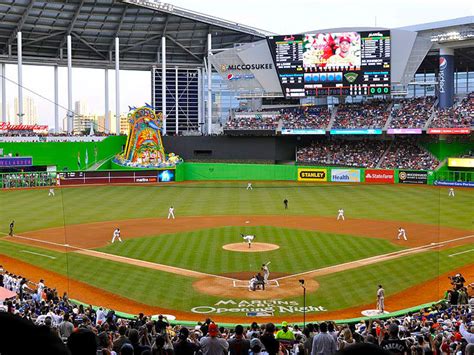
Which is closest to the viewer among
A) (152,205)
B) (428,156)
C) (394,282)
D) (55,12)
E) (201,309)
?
(201,309)

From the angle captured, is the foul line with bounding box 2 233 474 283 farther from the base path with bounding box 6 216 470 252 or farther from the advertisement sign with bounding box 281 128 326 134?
the advertisement sign with bounding box 281 128 326 134

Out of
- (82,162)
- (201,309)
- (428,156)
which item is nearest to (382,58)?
(428,156)

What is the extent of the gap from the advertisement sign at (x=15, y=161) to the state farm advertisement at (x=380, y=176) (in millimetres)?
41651

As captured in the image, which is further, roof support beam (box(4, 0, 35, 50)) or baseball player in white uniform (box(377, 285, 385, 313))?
roof support beam (box(4, 0, 35, 50))

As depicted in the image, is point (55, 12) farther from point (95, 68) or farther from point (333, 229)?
point (333, 229)

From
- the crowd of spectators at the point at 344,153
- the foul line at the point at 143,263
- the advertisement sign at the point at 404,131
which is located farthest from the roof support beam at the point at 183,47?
the foul line at the point at 143,263

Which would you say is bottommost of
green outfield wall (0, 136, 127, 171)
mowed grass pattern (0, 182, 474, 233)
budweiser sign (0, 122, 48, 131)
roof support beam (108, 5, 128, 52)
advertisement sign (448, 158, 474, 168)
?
mowed grass pattern (0, 182, 474, 233)

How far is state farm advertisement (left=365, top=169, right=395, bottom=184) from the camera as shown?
232 ft

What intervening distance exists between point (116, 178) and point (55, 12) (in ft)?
81.1

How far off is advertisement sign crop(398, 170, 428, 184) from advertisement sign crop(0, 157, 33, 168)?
45.2m

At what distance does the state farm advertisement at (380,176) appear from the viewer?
232 ft

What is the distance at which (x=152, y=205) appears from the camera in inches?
2255

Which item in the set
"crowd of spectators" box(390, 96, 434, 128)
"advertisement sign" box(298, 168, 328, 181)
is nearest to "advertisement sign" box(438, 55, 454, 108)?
"crowd of spectators" box(390, 96, 434, 128)

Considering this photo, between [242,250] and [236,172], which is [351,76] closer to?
[236,172]
